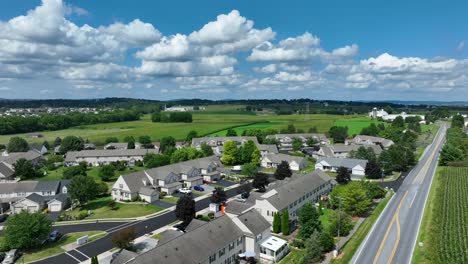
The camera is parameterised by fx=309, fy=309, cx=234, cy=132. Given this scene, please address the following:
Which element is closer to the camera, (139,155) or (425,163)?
(425,163)

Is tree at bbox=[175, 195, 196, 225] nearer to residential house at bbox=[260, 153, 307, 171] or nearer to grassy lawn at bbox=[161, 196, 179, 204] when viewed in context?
grassy lawn at bbox=[161, 196, 179, 204]

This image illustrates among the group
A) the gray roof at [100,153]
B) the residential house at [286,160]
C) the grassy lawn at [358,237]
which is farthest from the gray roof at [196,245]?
the gray roof at [100,153]

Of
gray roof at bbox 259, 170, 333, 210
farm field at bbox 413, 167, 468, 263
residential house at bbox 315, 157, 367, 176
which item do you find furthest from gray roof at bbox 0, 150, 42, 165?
farm field at bbox 413, 167, 468, 263

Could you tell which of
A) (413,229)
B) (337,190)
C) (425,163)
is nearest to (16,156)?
(337,190)

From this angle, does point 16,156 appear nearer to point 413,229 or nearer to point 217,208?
point 217,208

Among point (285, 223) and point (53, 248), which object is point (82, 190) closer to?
point (53, 248)
